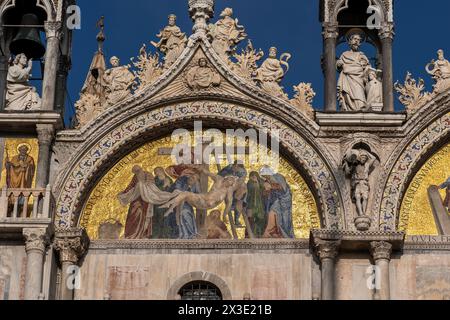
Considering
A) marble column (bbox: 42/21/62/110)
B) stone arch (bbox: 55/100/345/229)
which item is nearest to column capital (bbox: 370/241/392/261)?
stone arch (bbox: 55/100/345/229)

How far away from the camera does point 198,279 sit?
27.4 m

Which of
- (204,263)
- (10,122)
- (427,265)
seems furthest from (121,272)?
(427,265)

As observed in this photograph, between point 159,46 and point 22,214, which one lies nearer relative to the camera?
point 22,214

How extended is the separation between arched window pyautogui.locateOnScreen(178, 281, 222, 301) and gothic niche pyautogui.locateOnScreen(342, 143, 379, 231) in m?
2.52

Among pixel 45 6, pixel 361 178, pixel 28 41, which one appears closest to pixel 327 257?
pixel 361 178

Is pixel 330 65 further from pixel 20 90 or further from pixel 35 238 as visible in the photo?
pixel 35 238

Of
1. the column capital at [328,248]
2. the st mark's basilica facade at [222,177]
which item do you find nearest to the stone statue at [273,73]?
the st mark's basilica facade at [222,177]

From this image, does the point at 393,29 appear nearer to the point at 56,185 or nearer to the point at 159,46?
the point at 159,46

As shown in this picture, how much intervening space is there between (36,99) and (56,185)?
1.75 m

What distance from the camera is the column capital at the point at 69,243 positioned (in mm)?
27344

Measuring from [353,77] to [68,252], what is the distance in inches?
225

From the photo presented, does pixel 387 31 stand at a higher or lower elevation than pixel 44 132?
higher

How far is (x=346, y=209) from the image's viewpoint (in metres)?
27.5

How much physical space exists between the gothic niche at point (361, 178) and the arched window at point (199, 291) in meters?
2.52
